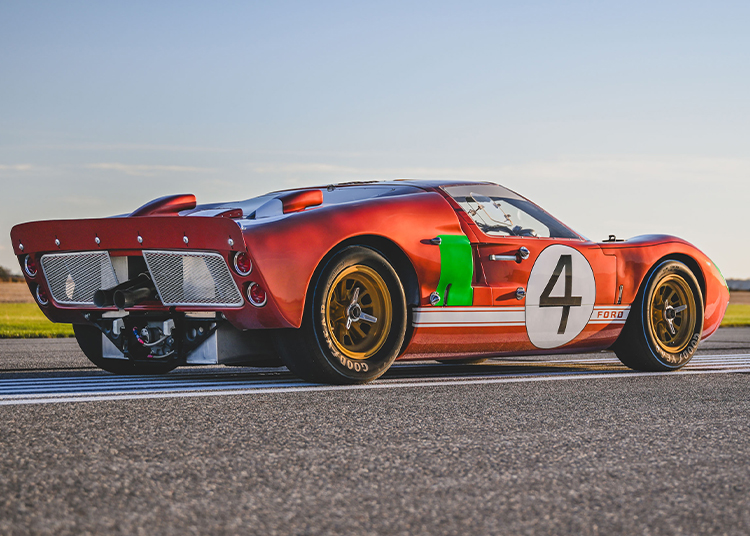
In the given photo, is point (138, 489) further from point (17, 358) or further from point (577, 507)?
point (17, 358)

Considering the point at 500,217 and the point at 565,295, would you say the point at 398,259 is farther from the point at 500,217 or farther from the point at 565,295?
the point at 565,295

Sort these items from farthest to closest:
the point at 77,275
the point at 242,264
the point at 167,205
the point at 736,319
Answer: the point at 736,319, the point at 167,205, the point at 77,275, the point at 242,264

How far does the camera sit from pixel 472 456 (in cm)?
327

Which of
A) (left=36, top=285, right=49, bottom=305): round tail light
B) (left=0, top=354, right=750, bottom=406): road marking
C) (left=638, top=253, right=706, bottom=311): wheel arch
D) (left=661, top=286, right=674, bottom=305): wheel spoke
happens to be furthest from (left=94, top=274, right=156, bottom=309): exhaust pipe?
(left=661, top=286, right=674, bottom=305): wheel spoke

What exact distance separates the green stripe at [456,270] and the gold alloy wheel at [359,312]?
0.45 metres

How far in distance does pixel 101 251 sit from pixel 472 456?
3.14 meters

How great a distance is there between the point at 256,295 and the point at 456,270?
1506mm

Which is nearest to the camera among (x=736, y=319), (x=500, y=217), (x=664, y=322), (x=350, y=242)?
(x=350, y=242)

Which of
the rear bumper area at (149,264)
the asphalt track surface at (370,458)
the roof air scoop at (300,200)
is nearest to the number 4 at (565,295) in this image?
Result: the asphalt track surface at (370,458)

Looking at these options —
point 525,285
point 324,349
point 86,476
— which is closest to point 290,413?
point 324,349

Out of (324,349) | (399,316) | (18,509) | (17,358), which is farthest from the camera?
(17,358)

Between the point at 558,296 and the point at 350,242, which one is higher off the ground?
the point at 350,242

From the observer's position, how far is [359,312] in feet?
18.5

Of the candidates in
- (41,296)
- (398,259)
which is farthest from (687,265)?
(41,296)
